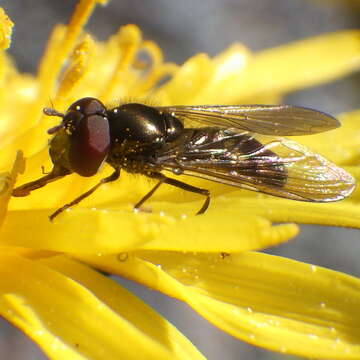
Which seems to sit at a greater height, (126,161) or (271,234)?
(126,161)

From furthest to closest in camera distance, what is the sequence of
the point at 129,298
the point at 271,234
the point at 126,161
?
1. the point at 126,161
2. the point at 129,298
3. the point at 271,234

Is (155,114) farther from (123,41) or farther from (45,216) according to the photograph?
(123,41)

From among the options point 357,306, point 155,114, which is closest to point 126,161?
point 155,114

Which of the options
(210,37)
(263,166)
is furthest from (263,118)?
(210,37)

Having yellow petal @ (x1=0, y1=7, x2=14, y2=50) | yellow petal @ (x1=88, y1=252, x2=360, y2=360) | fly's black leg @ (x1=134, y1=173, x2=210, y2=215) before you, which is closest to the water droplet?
yellow petal @ (x1=88, y1=252, x2=360, y2=360)

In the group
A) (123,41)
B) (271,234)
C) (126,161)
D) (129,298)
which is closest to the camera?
(271,234)

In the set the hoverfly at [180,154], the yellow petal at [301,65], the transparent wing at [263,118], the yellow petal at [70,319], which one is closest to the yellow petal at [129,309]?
the yellow petal at [70,319]

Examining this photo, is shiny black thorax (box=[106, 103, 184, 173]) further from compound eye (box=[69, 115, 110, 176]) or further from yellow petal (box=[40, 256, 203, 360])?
yellow petal (box=[40, 256, 203, 360])

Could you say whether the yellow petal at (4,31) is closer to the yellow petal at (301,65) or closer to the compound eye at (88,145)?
the compound eye at (88,145)
